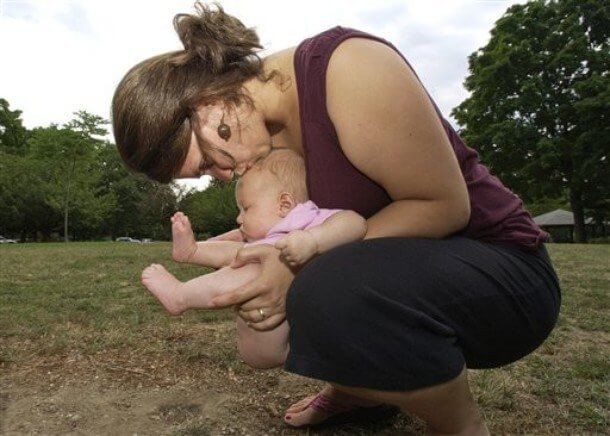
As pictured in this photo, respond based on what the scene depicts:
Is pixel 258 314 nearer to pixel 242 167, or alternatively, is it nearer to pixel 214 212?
pixel 242 167

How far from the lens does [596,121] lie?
21.7m

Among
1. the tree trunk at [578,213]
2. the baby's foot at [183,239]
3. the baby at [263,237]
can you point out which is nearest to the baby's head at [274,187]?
the baby at [263,237]

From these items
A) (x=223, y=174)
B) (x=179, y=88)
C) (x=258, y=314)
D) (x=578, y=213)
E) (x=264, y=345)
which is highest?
(x=179, y=88)

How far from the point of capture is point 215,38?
66.1 inches

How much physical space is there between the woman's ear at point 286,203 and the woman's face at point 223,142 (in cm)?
21

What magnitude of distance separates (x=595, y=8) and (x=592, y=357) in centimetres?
2518

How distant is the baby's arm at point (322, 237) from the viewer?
1.47 metres

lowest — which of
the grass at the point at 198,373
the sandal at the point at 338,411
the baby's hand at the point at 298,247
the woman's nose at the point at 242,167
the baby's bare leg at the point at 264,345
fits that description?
the grass at the point at 198,373

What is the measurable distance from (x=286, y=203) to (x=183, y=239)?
1.44 feet

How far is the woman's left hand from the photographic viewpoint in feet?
4.90

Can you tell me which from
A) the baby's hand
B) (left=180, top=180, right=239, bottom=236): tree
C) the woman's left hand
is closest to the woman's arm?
the baby's hand

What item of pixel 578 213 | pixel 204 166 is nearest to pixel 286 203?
pixel 204 166

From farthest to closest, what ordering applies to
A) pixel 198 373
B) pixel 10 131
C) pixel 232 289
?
pixel 10 131 → pixel 198 373 → pixel 232 289

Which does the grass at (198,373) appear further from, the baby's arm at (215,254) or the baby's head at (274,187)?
the baby's head at (274,187)
